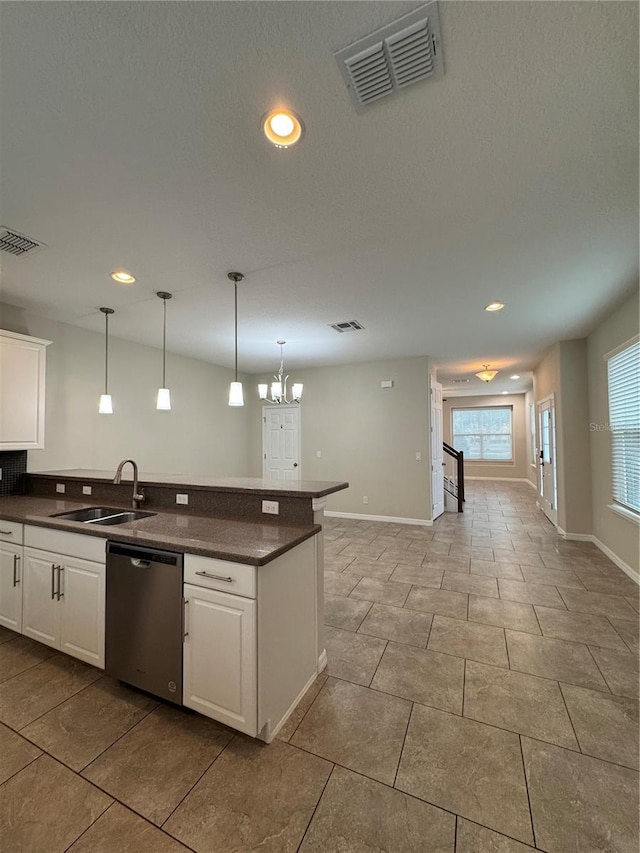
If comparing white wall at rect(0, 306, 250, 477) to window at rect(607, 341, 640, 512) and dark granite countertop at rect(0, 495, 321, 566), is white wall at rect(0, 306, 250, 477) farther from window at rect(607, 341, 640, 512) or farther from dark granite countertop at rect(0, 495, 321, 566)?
window at rect(607, 341, 640, 512)

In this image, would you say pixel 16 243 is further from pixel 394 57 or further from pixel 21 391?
pixel 394 57

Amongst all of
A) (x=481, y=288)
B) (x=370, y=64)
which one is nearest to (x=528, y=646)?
(x=481, y=288)

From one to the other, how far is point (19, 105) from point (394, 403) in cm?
545


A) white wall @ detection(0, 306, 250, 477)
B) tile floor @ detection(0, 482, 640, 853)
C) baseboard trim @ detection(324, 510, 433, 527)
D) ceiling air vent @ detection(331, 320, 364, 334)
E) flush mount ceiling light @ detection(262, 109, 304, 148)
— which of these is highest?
ceiling air vent @ detection(331, 320, 364, 334)

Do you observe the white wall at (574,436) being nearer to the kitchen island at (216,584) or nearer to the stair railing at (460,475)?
the stair railing at (460,475)

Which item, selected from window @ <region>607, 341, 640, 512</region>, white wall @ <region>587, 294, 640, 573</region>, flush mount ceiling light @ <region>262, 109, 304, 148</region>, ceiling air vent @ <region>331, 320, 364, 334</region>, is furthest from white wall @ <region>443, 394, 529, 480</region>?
flush mount ceiling light @ <region>262, 109, 304, 148</region>

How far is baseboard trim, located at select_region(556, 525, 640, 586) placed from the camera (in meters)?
3.62

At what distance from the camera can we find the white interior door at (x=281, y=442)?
7.02 m

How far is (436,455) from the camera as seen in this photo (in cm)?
641

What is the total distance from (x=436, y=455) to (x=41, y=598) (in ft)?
19.0

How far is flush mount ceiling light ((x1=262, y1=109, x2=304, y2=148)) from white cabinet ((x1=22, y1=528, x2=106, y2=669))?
2452mm

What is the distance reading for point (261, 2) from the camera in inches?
42.2

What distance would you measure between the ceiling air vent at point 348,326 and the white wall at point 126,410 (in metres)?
2.91

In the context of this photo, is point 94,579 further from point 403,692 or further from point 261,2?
point 261,2
